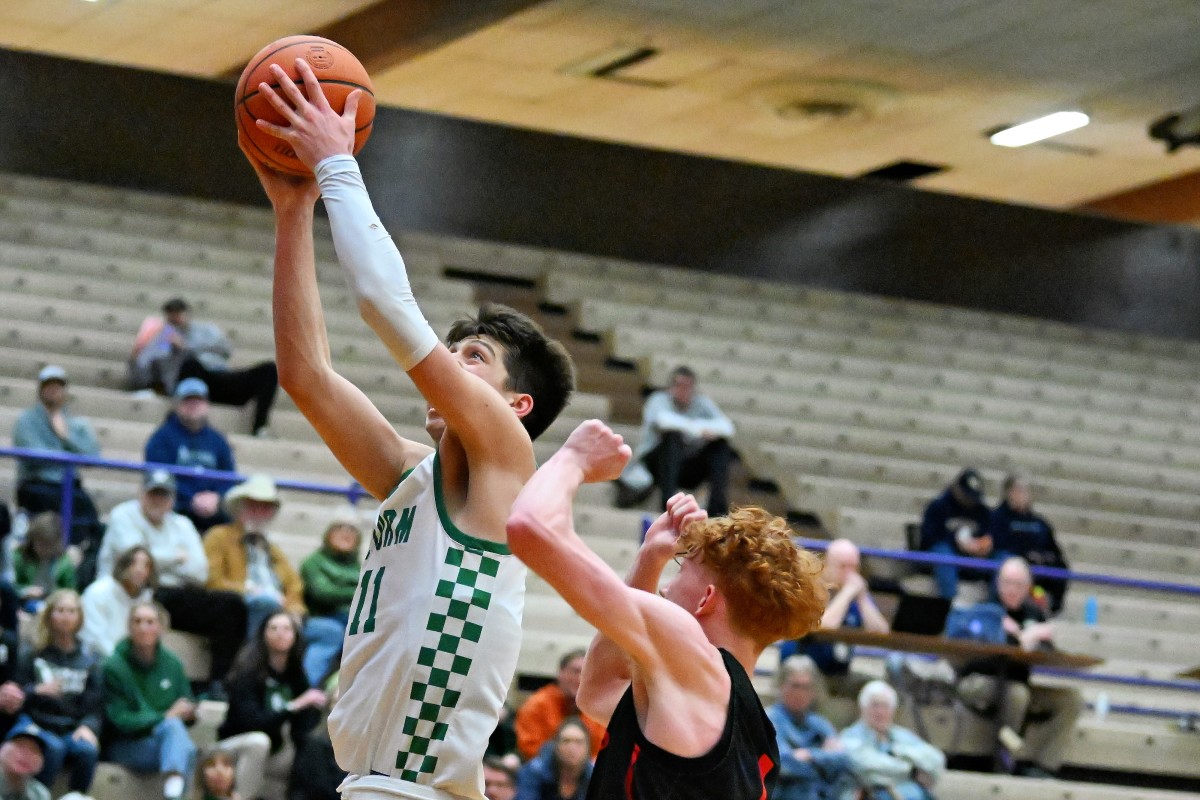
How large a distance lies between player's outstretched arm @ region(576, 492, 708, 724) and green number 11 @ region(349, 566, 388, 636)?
0.38 m

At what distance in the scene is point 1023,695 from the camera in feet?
33.7

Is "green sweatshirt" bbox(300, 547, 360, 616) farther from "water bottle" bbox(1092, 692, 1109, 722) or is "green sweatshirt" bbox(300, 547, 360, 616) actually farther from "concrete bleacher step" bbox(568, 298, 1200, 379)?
"concrete bleacher step" bbox(568, 298, 1200, 379)

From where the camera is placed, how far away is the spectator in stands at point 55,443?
9.22m

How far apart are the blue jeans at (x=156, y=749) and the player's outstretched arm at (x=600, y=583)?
223 inches

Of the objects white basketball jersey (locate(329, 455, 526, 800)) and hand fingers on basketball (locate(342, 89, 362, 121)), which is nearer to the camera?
white basketball jersey (locate(329, 455, 526, 800))

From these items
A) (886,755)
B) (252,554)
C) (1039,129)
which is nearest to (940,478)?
(1039,129)

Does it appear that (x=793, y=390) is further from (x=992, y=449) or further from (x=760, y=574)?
(x=760, y=574)

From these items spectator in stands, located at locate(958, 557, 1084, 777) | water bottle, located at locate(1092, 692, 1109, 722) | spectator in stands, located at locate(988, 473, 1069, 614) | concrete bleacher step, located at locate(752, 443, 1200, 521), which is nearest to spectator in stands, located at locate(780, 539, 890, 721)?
spectator in stands, located at locate(958, 557, 1084, 777)

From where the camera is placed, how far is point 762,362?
49.6 feet

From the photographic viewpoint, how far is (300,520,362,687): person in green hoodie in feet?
29.5

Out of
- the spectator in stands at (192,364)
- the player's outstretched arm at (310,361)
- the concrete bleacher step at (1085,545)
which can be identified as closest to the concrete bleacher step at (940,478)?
the concrete bleacher step at (1085,545)

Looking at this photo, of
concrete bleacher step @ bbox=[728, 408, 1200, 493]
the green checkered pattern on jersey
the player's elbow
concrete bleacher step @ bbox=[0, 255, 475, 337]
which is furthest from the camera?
concrete bleacher step @ bbox=[728, 408, 1200, 493]

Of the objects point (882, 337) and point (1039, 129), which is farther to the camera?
point (882, 337)

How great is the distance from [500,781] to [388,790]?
5141 mm
